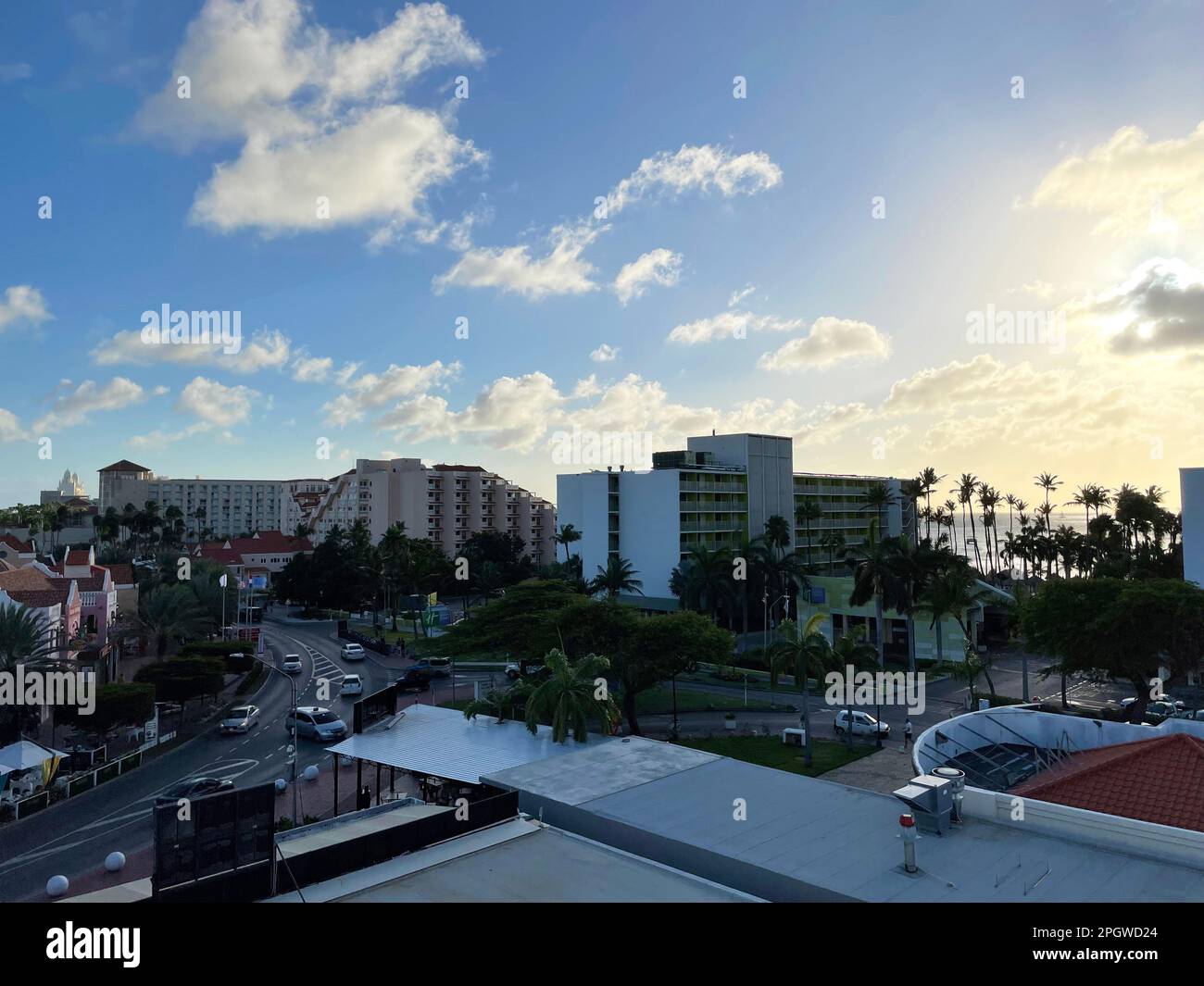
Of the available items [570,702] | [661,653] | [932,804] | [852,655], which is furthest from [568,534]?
[932,804]

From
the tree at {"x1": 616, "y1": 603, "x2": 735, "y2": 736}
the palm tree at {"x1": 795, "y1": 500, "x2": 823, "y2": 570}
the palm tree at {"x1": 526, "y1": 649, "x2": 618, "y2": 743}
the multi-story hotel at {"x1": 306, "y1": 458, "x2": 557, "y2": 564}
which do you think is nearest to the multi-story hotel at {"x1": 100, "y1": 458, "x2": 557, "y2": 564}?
the multi-story hotel at {"x1": 306, "y1": 458, "x2": 557, "y2": 564}

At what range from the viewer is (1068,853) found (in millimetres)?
16172

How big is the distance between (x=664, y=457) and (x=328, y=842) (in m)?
76.0

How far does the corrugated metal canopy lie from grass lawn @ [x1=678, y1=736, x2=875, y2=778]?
10987 millimetres

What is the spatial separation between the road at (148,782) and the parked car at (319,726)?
550mm

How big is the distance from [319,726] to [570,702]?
21.8 meters

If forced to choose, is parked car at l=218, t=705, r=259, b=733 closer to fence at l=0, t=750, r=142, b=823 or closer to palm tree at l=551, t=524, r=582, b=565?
fence at l=0, t=750, r=142, b=823

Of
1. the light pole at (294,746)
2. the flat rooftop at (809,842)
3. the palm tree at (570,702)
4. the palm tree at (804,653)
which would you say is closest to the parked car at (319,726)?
the light pole at (294,746)

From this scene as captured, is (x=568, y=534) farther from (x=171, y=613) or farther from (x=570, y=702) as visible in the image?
(x=570, y=702)

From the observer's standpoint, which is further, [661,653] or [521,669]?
[521,669]

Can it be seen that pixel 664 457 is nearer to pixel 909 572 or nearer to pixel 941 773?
pixel 909 572

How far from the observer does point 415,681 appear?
58.4 m

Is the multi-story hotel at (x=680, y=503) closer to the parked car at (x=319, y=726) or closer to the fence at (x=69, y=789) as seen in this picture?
the parked car at (x=319, y=726)
